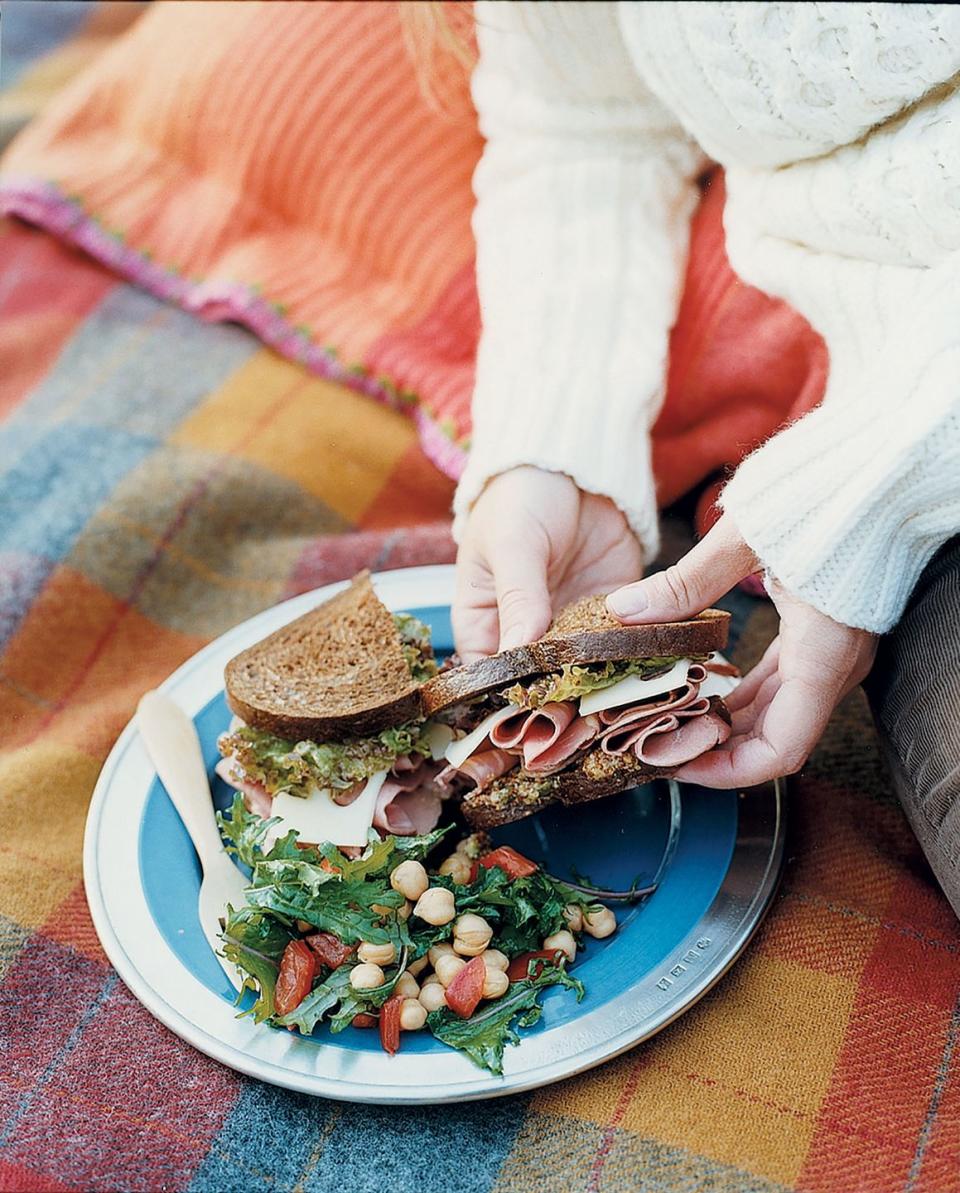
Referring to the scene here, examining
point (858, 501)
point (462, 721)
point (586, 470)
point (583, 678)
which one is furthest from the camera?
point (586, 470)

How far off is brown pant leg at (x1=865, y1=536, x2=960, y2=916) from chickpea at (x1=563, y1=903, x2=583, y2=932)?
1.20 feet

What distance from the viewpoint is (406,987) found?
1181 millimetres

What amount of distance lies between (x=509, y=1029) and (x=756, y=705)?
1.46 feet

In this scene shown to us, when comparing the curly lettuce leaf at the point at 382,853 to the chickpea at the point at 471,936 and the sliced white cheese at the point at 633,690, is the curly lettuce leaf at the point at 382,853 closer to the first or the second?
the chickpea at the point at 471,936

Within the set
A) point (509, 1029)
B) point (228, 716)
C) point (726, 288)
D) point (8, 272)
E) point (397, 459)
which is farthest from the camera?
point (8, 272)

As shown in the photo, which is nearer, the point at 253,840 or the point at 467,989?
the point at 467,989

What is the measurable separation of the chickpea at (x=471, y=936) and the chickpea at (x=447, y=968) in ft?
0.04

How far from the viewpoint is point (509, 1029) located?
3.79ft

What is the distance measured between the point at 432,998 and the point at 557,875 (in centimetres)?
21

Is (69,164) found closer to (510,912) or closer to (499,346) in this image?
(499,346)

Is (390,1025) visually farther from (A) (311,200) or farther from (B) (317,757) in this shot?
(A) (311,200)

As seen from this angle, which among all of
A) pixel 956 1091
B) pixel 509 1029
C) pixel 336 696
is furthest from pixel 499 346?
pixel 956 1091

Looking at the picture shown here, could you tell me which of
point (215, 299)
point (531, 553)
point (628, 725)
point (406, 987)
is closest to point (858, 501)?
point (628, 725)

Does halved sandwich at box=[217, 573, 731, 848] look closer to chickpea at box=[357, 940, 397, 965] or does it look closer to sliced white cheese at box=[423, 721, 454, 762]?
sliced white cheese at box=[423, 721, 454, 762]
